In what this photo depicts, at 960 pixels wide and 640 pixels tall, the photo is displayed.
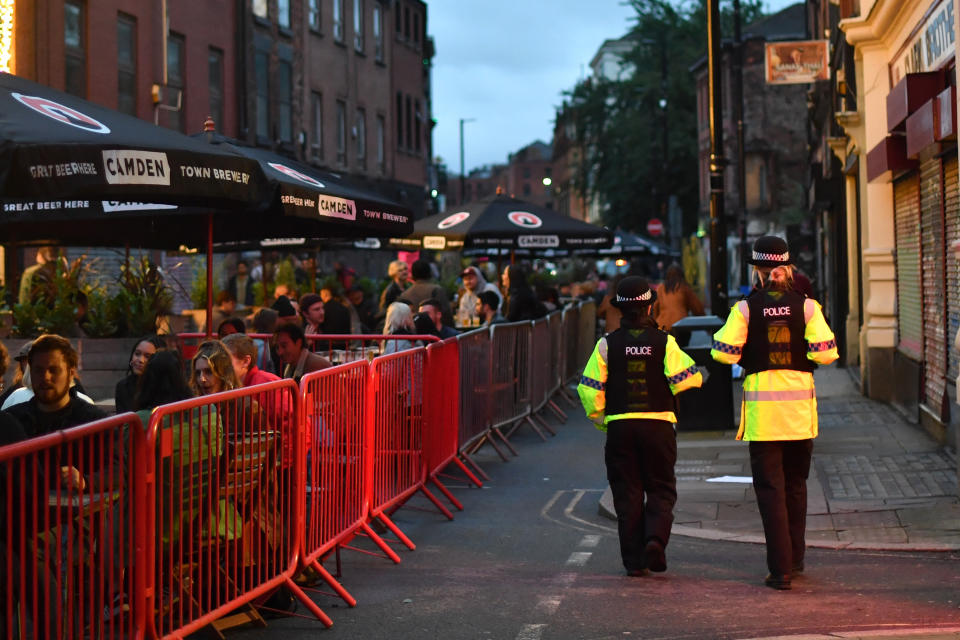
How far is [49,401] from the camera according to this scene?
6.82 meters

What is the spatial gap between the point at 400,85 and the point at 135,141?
4104 cm

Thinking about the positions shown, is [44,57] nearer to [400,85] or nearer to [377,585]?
[377,585]

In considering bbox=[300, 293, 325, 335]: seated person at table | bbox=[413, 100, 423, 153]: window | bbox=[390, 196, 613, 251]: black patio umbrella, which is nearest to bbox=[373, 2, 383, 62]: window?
bbox=[413, 100, 423, 153]: window

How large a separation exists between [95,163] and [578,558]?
3.83m

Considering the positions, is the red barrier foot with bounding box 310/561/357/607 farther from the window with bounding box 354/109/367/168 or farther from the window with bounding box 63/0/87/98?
the window with bounding box 354/109/367/168

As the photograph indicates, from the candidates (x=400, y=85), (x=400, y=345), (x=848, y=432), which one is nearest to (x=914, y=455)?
(x=848, y=432)

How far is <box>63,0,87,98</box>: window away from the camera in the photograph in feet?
84.1

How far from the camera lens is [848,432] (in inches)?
576

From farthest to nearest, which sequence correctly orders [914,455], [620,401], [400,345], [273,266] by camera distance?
[273,266], [400,345], [914,455], [620,401]

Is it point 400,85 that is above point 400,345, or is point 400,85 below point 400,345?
above

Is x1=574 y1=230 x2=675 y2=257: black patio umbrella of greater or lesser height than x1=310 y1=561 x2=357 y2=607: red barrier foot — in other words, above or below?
above

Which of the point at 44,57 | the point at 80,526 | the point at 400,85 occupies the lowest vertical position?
the point at 80,526

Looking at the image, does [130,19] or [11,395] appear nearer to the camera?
[11,395]

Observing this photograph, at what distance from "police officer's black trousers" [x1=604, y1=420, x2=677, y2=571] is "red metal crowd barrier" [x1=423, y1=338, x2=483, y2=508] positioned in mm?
2350
